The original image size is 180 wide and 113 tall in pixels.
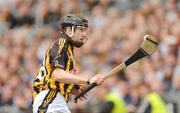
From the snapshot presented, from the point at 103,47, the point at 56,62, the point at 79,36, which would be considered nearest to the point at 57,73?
the point at 56,62

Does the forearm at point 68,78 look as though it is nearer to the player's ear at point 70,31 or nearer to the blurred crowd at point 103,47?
the player's ear at point 70,31

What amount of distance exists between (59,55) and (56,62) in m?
0.09

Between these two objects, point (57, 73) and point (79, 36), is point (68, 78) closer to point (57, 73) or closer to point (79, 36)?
point (57, 73)

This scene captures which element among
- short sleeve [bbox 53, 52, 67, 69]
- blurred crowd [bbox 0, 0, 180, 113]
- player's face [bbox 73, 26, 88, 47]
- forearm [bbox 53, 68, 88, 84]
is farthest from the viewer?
blurred crowd [bbox 0, 0, 180, 113]

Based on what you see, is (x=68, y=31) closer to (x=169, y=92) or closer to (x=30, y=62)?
(x=169, y=92)

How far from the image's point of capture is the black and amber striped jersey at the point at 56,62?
24.0ft

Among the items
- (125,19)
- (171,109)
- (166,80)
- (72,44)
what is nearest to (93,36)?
(125,19)

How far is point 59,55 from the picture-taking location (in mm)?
7305

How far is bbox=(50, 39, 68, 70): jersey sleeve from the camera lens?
7266 mm

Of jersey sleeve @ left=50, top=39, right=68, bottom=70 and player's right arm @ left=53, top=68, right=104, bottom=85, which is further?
jersey sleeve @ left=50, top=39, right=68, bottom=70

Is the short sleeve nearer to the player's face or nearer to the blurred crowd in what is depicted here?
the player's face

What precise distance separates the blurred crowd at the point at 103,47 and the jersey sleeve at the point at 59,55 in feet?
10.2

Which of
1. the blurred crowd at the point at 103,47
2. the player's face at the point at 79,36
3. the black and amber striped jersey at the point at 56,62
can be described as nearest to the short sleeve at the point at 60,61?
the black and amber striped jersey at the point at 56,62

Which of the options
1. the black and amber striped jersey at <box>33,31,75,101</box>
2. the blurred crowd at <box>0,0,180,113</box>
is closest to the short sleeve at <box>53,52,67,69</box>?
the black and amber striped jersey at <box>33,31,75,101</box>
